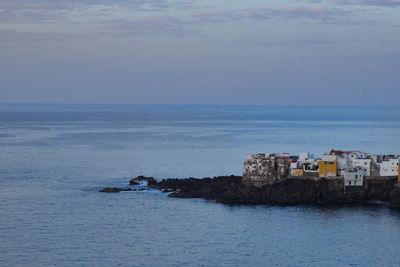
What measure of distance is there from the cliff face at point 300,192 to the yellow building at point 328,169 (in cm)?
49

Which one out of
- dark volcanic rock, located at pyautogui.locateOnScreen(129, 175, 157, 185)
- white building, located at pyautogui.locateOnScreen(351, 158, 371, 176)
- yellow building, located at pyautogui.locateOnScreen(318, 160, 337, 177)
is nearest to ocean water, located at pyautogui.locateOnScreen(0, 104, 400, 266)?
dark volcanic rock, located at pyautogui.locateOnScreen(129, 175, 157, 185)

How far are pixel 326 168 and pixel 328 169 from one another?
15 cm

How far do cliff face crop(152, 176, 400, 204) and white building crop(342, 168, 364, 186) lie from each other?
0.34 m

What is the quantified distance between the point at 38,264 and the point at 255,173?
65.1 feet

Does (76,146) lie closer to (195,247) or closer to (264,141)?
(264,141)

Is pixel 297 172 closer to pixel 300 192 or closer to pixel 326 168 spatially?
pixel 326 168

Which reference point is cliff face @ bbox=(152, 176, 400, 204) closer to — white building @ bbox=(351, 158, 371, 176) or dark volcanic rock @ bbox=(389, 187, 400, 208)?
white building @ bbox=(351, 158, 371, 176)

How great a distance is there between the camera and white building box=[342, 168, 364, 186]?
148 feet

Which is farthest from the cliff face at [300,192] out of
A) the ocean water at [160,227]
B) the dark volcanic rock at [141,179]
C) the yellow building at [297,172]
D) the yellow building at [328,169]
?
the dark volcanic rock at [141,179]

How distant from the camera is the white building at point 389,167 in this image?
150 feet

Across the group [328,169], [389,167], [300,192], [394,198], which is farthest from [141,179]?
[394,198]

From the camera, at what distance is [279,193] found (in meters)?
44.1

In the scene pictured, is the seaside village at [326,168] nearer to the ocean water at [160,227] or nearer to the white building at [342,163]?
the white building at [342,163]

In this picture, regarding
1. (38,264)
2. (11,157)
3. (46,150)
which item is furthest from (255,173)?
(46,150)
